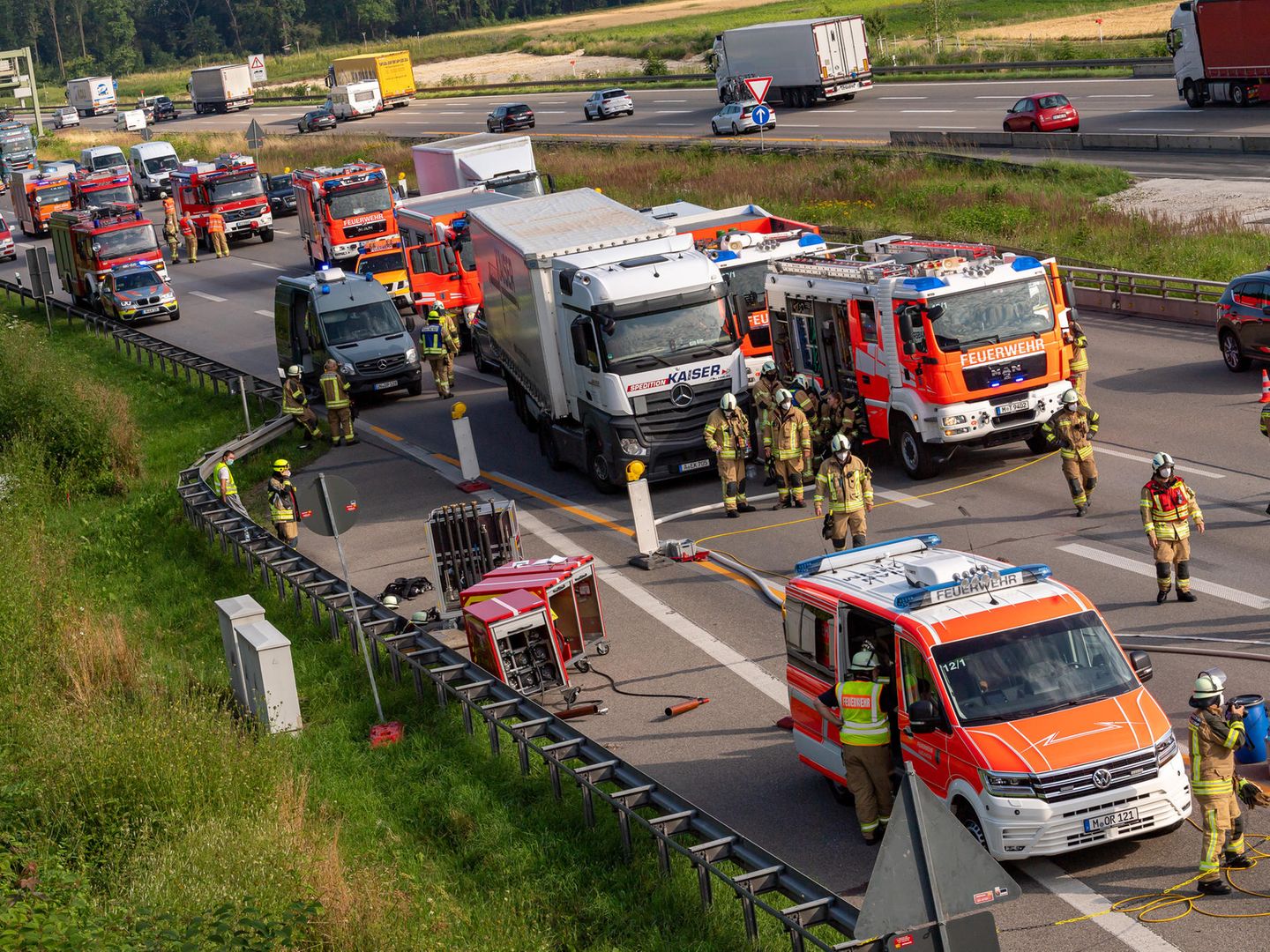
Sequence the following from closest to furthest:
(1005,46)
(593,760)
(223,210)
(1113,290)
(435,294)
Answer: (593,760) < (1113,290) < (435,294) < (223,210) < (1005,46)

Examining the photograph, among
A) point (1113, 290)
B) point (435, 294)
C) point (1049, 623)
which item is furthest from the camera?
point (435, 294)

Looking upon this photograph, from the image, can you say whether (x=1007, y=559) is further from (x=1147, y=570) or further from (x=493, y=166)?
(x=493, y=166)

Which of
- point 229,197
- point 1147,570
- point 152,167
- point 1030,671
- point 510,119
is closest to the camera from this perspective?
point 1030,671

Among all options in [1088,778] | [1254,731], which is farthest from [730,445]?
[1088,778]

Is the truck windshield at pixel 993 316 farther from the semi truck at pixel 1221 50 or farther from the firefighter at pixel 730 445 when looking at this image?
the semi truck at pixel 1221 50

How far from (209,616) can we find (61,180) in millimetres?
52989

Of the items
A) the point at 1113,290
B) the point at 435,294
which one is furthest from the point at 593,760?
the point at 435,294

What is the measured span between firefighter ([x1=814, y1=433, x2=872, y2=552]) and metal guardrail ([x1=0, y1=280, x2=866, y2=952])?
5013 millimetres

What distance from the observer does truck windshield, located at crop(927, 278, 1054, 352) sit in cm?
2184

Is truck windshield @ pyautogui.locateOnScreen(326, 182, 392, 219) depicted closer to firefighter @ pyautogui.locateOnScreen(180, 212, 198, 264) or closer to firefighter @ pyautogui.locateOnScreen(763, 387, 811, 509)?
firefighter @ pyautogui.locateOnScreen(180, 212, 198, 264)

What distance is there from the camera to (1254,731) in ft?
39.3

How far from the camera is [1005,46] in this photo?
76938 millimetres

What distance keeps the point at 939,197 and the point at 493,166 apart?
11775mm

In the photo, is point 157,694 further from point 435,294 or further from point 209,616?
point 435,294
